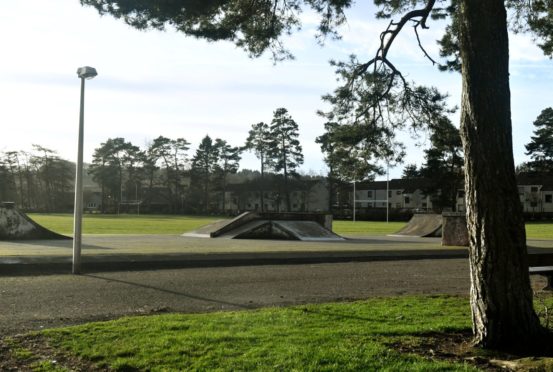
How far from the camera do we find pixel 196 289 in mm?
9703

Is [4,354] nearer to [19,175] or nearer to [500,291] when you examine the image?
[500,291]

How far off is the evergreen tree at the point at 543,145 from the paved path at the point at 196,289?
64.8 m

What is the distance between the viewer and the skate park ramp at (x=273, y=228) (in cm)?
2530

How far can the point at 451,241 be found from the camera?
21156 millimetres

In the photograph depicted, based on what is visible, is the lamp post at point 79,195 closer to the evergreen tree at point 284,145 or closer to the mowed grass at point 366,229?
the mowed grass at point 366,229

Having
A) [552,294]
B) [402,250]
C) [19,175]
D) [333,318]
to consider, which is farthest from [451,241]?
[19,175]

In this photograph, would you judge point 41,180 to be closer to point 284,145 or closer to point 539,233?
point 284,145

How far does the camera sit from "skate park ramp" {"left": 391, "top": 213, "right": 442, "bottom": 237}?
29.6 m

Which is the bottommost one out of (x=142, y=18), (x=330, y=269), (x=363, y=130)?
(x=330, y=269)

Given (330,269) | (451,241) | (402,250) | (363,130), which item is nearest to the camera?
(330,269)

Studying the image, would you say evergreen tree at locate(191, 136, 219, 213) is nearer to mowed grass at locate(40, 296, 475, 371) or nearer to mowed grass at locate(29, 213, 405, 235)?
mowed grass at locate(29, 213, 405, 235)

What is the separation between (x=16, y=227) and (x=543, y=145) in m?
67.1

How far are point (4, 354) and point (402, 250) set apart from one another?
45.1ft

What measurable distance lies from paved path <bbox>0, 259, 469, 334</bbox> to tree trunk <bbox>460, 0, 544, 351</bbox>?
359cm
